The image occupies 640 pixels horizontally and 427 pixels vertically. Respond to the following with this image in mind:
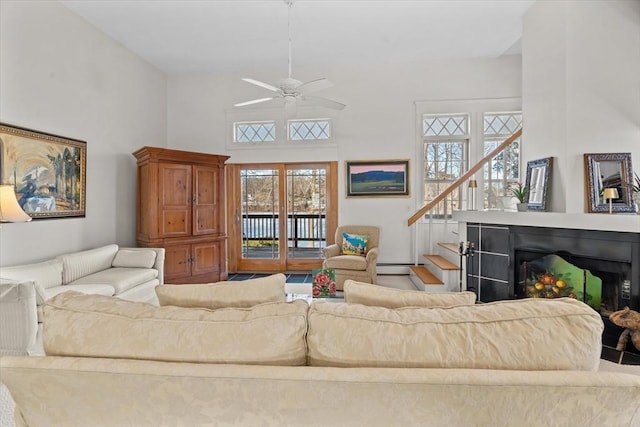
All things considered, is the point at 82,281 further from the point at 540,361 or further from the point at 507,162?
the point at 507,162

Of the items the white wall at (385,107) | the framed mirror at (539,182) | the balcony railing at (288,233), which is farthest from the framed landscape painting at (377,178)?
the framed mirror at (539,182)

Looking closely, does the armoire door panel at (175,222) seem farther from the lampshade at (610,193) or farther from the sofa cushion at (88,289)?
the lampshade at (610,193)

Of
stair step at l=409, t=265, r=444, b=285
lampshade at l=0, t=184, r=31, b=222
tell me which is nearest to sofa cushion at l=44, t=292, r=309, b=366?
lampshade at l=0, t=184, r=31, b=222

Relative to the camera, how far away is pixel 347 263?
447 centimetres

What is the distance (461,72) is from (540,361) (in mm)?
5279

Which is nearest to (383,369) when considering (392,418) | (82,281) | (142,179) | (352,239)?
(392,418)

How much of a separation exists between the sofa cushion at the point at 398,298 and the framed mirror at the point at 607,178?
8.30 ft

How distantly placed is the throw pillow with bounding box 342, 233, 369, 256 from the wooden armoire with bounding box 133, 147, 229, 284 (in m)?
1.92

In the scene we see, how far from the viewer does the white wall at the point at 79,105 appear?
313 centimetres

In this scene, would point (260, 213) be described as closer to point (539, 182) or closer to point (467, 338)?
point (539, 182)

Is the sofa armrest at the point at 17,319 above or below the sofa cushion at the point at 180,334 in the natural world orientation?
below

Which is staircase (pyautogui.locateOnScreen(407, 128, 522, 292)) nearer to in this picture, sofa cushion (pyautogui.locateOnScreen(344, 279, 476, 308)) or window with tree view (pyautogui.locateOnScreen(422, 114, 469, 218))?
window with tree view (pyautogui.locateOnScreen(422, 114, 469, 218))

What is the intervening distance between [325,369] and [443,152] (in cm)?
504

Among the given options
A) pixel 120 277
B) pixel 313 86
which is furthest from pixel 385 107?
pixel 120 277
